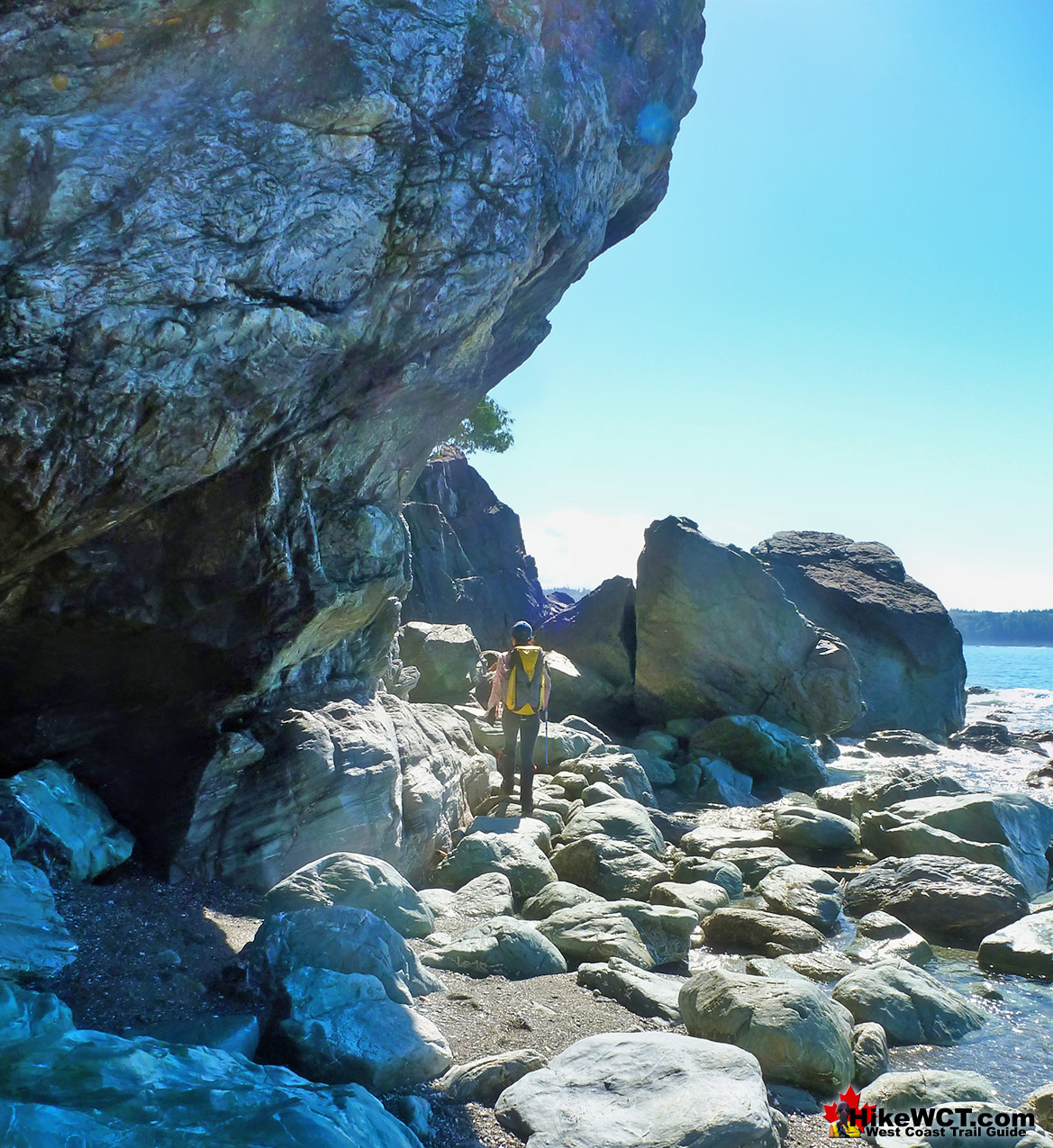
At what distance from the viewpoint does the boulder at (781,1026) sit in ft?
20.1

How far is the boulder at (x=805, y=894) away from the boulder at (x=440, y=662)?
24.0ft

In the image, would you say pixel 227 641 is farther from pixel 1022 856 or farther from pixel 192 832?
pixel 1022 856

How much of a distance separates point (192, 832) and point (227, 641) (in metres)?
1.80

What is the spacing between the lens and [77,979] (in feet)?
17.7

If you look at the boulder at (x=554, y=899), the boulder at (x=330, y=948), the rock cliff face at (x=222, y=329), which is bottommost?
the boulder at (x=554, y=899)

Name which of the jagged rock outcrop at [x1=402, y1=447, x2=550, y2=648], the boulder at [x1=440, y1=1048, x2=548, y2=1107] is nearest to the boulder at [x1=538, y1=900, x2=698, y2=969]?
the boulder at [x1=440, y1=1048, x2=548, y2=1107]

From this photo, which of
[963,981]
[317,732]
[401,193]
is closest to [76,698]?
[317,732]

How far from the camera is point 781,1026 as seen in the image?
6215mm

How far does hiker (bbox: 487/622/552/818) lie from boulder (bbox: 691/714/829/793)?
8206 millimetres

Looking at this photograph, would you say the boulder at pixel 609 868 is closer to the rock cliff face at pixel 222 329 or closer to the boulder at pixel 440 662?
the rock cliff face at pixel 222 329

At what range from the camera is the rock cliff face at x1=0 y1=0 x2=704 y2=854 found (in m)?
6.32

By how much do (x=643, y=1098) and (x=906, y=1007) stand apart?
3771 mm

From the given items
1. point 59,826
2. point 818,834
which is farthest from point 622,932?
point 818,834

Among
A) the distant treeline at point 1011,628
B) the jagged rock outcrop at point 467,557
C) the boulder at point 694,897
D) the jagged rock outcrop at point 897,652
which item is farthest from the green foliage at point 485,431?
the distant treeline at point 1011,628
